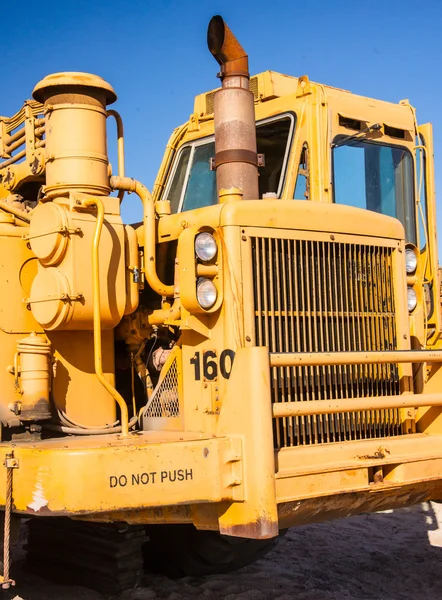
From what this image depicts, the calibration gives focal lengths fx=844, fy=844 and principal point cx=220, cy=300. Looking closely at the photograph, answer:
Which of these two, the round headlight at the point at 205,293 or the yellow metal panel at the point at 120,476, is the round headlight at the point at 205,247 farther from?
the yellow metal panel at the point at 120,476

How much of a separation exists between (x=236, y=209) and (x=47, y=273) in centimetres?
114

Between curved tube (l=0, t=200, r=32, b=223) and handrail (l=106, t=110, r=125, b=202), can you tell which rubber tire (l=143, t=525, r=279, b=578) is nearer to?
curved tube (l=0, t=200, r=32, b=223)

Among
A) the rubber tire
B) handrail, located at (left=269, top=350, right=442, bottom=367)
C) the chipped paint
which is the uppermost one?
handrail, located at (left=269, top=350, right=442, bottom=367)

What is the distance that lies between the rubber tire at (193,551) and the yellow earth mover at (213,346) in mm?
23

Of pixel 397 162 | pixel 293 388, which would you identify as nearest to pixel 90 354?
pixel 293 388

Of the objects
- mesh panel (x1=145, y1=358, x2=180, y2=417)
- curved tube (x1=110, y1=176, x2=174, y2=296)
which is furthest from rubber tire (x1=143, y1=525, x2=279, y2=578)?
curved tube (x1=110, y1=176, x2=174, y2=296)

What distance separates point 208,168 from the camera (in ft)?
20.2

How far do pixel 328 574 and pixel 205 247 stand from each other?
10.5ft

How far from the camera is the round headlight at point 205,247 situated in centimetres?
428

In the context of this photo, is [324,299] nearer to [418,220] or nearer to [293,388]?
[293,388]

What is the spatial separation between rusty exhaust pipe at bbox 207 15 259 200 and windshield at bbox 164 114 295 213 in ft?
1.90

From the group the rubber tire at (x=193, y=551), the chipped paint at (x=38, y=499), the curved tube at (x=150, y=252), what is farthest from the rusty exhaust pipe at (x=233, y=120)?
the rubber tire at (x=193, y=551)

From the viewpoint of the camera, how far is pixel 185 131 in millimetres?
6457

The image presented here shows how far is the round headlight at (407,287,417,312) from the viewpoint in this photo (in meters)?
5.17
